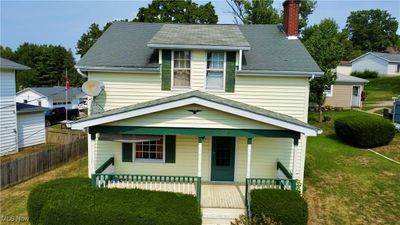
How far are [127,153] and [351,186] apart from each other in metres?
9.91

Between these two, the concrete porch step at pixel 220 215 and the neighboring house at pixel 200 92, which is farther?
the neighboring house at pixel 200 92

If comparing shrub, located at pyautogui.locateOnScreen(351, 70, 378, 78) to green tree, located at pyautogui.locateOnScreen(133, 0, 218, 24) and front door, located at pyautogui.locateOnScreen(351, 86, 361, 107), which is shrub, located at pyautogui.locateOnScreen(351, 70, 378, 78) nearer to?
front door, located at pyautogui.locateOnScreen(351, 86, 361, 107)

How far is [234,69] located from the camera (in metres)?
12.3

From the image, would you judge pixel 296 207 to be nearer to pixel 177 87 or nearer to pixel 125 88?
pixel 177 87

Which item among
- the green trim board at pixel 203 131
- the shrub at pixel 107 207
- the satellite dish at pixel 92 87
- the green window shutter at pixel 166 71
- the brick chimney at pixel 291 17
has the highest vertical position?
the brick chimney at pixel 291 17

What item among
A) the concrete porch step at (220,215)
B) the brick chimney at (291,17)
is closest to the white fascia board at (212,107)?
the concrete porch step at (220,215)

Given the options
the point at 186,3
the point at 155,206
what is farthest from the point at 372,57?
the point at 155,206

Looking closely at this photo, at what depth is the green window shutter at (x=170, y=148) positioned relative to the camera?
1268 cm

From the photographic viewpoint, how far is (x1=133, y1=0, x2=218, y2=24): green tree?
38344mm

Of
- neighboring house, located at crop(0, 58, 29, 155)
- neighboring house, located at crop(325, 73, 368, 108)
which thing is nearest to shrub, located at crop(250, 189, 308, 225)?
neighboring house, located at crop(0, 58, 29, 155)

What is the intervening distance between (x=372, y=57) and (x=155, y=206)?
55543 millimetres

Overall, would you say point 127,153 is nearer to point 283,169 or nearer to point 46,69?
point 283,169

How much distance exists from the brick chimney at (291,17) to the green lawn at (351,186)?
20.9ft

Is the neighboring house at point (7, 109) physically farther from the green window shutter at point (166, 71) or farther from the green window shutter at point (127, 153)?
the green window shutter at point (166, 71)
